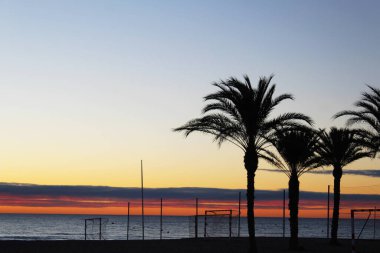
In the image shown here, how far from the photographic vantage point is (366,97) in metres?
35.1

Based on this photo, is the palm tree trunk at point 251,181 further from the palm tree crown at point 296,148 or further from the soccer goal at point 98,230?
the soccer goal at point 98,230

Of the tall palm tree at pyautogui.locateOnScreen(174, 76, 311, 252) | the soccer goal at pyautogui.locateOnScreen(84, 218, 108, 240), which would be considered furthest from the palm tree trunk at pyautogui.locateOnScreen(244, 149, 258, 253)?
the soccer goal at pyautogui.locateOnScreen(84, 218, 108, 240)

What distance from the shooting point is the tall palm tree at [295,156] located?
39656 mm

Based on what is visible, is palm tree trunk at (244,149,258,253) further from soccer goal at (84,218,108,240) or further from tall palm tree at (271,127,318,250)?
soccer goal at (84,218,108,240)

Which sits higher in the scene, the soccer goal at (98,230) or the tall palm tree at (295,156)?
the tall palm tree at (295,156)

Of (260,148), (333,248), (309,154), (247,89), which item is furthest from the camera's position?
(333,248)

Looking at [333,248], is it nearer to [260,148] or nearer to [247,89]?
[260,148]

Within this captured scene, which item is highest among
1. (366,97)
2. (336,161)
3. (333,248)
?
(366,97)

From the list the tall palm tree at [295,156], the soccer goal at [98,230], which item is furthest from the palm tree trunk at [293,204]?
the soccer goal at [98,230]

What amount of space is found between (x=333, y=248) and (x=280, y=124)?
1245 cm

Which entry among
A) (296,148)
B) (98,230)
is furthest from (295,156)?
(98,230)

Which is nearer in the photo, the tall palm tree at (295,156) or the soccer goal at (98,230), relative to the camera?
the tall palm tree at (295,156)

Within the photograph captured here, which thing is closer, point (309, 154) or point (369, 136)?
point (369, 136)

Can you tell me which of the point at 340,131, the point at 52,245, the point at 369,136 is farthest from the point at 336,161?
the point at 52,245
